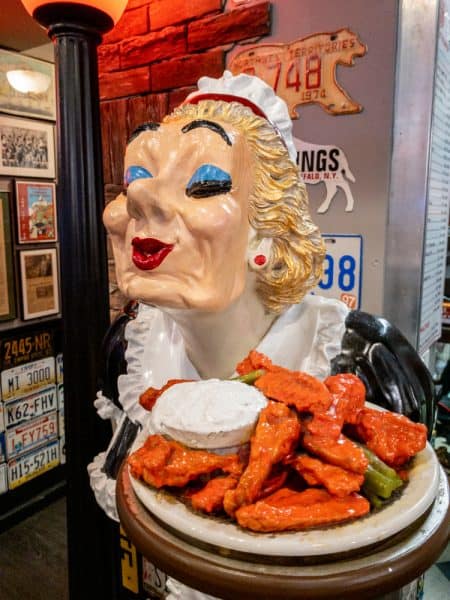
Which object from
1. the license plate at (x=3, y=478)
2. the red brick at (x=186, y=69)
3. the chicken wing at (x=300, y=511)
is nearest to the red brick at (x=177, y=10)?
the red brick at (x=186, y=69)

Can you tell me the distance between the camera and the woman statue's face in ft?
2.56

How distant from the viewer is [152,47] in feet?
Answer: 5.36

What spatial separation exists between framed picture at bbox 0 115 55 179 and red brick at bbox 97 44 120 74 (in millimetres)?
866

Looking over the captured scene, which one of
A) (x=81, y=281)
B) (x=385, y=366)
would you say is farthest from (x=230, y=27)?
(x=385, y=366)

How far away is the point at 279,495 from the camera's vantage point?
57cm

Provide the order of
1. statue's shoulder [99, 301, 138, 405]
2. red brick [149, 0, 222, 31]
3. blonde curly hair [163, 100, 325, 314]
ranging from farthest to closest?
red brick [149, 0, 222, 31]
statue's shoulder [99, 301, 138, 405]
blonde curly hair [163, 100, 325, 314]

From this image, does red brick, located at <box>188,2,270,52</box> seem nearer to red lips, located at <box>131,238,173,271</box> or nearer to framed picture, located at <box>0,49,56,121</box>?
red lips, located at <box>131,238,173,271</box>

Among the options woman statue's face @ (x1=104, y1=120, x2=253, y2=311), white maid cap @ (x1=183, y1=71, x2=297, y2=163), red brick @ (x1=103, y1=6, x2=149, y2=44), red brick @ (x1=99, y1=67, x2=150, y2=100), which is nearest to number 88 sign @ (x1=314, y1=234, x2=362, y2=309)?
white maid cap @ (x1=183, y1=71, x2=297, y2=163)

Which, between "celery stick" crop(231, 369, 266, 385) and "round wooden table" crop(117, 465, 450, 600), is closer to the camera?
"round wooden table" crop(117, 465, 450, 600)

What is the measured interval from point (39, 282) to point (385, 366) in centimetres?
213

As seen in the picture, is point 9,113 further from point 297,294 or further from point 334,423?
point 334,423

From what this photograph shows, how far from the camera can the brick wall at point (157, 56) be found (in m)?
1.47

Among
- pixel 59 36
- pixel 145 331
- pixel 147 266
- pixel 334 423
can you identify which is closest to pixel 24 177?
pixel 59 36

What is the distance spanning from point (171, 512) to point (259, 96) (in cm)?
72
